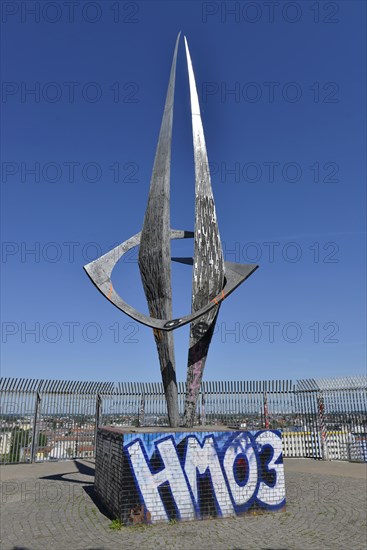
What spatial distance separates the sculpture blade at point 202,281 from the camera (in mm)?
10969

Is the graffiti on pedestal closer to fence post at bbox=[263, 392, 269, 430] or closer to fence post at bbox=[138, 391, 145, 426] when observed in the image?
fence post at bbox=[263, 392, 269, 430]

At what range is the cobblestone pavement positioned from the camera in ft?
24.1

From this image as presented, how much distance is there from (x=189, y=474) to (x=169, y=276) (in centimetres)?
484

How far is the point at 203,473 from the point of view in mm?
9250

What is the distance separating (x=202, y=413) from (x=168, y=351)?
10.2 metres

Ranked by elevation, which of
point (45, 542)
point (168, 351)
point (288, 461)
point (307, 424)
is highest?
point (168, 351)

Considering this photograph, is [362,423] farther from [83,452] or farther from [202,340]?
[83,452]

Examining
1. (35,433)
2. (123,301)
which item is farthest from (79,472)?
(123,301)

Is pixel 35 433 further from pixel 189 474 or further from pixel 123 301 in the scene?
pixel 189 474

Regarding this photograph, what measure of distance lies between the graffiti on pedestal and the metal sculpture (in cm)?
159

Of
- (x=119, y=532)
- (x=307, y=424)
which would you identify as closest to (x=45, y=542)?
(x=119, y=532)

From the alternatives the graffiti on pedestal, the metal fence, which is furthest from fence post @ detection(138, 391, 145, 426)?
the graffiti on pedestal

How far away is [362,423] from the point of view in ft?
57.7

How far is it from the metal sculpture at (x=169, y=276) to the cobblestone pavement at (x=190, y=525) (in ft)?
9.85
